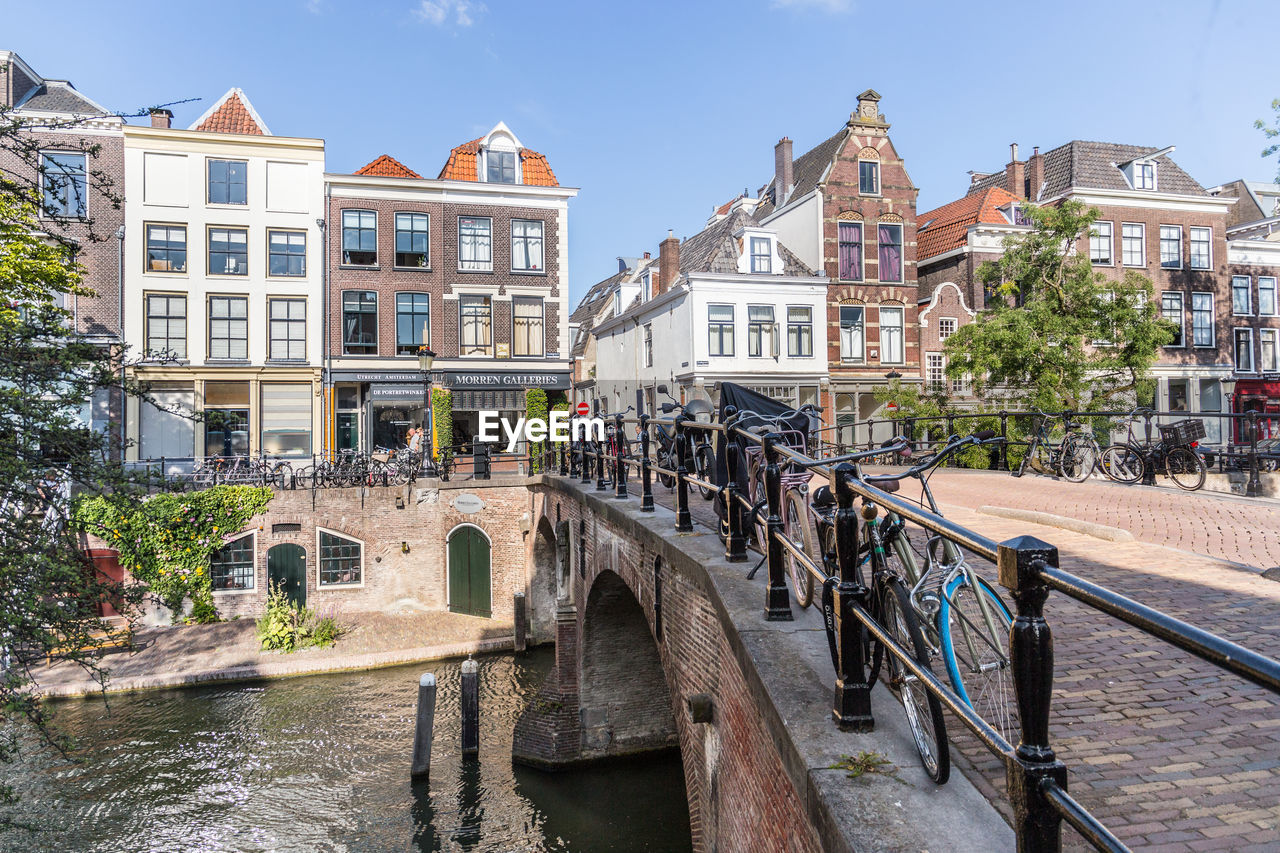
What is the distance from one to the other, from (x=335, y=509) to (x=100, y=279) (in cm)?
1097

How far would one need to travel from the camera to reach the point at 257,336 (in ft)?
79.5

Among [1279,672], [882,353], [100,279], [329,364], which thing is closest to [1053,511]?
[1279,672]

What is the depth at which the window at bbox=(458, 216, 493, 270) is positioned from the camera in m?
26.0

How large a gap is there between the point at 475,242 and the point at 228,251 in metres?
7.68

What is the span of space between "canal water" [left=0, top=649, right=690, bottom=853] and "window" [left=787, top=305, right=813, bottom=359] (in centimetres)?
1577

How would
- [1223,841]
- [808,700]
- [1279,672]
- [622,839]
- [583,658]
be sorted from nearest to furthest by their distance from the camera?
1. [1279,672]
2. [1223,841]
3. [808,700]
4. [622,839]
5. [583,658]

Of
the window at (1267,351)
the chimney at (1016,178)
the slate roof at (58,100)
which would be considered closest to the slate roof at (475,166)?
the slate roof at (58,100)

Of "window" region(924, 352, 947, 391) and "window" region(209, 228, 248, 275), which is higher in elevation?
"window" region(209, 228, 248, 275)

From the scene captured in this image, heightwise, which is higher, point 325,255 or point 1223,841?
point 325,255

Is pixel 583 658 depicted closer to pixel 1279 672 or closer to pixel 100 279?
pixel 1279 672

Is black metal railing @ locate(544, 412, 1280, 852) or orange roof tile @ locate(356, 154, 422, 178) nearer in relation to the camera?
black metal railing @ locate(544, 412, 1280, 852)

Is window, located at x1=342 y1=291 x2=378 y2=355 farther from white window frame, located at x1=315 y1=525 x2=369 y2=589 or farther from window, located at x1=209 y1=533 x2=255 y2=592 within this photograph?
window, located at x1=209 y1=533 x2=255 y2=592

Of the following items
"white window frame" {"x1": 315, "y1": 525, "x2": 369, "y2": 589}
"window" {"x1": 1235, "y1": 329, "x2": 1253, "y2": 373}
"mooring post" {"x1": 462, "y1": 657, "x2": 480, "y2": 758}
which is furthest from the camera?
"window" {"x1": 1235, "y1": 329, "x2": 1253, "y2": 373}

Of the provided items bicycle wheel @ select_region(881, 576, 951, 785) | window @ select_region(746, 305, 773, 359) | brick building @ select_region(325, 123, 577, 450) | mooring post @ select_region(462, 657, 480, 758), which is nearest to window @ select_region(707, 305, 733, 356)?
window @ select_region(746, 305, 773, 359)
